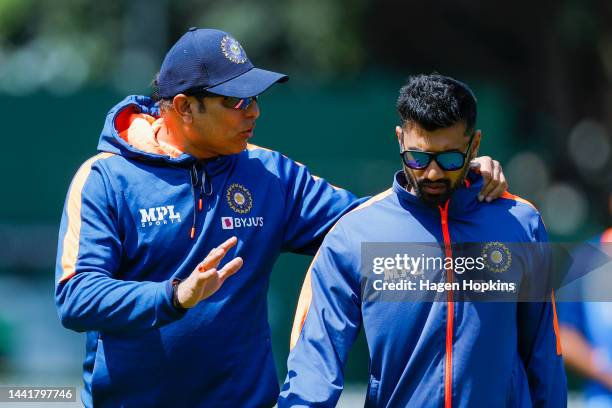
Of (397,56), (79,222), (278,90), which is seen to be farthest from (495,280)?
(397,56)

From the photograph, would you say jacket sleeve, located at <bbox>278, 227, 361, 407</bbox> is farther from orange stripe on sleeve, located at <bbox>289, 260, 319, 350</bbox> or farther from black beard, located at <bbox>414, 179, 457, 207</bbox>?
black beard, located at <bbox>414, 179, 457, 207</bbox>

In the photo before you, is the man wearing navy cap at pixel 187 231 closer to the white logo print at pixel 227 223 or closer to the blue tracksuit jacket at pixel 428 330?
the white logo print at pixel 227 223

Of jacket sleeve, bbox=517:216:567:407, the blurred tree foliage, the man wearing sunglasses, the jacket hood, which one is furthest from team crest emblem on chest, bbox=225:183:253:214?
the blurred tree foliage

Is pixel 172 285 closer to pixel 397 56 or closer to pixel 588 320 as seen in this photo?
pixel 588 320

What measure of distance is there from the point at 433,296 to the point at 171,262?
3.52 ft

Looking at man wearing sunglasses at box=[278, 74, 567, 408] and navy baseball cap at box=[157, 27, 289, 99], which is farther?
navy baseball cap at box=[157, 27, 289, 99]

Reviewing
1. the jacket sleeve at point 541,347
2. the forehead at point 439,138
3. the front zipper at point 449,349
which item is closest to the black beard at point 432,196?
the forehead at point 439,138

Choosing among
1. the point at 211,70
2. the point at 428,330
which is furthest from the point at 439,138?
the point at 211,70

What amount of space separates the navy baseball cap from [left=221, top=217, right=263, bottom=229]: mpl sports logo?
19.2 inches

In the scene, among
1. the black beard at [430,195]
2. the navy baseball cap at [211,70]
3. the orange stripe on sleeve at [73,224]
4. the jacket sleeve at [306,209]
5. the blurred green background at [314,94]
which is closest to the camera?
the black beard at [430,195]

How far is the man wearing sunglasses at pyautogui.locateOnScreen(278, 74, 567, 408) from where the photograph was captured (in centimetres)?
402

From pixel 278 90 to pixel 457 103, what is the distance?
33.0 feet

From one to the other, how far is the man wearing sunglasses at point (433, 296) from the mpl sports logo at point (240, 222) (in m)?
0.52

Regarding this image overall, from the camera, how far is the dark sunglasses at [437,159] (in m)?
4.08
